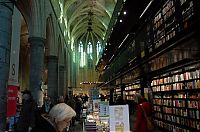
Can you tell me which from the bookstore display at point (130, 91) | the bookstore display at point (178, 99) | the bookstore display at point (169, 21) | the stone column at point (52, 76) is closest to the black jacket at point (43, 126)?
the bookstore display at point (169, 21)

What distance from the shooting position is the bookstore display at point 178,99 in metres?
7.86

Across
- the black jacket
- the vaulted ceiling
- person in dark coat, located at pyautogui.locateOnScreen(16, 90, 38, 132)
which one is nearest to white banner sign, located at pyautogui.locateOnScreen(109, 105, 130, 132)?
the black jacket

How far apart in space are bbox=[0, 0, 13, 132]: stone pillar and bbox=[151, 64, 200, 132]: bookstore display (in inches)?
188

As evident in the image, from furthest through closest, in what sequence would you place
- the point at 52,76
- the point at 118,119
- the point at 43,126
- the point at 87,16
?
the point at 87,16 → the point at 52,76 → the point at 118,119 → the point at 43,126

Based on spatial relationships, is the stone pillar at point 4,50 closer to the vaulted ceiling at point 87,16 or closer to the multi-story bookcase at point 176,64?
the multi-story bookcase at point 176,64

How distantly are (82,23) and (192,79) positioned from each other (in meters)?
33.1

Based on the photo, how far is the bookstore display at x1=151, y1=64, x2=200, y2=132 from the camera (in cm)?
786

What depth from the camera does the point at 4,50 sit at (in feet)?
19.3

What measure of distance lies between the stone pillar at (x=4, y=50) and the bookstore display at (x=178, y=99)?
478 cm

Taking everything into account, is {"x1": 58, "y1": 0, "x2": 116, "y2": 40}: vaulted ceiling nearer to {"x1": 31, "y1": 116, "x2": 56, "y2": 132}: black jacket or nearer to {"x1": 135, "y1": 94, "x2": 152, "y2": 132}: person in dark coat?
{"x1": 135, "y1": 94, "x2": 152, "y2": 132}: person in dark coat

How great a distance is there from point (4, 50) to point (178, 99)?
5889 mm

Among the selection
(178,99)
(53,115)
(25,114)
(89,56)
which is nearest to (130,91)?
(178,99)

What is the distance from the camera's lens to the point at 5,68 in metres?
5.93

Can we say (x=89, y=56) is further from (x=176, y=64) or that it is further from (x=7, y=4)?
(x=7, y=4)
